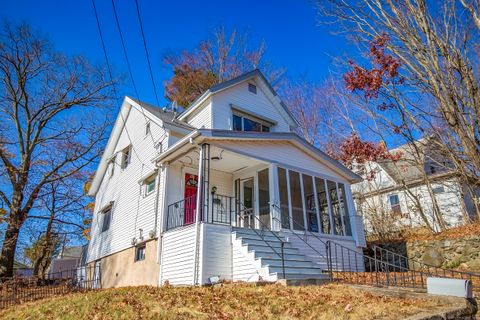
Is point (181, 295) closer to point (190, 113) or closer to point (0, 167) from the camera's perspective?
point (190, 113)

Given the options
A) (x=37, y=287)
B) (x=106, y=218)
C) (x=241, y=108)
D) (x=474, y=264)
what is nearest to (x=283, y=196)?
(x=241, y=108)

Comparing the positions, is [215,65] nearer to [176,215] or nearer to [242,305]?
[176,215]

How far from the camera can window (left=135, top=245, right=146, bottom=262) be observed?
11.8 meters

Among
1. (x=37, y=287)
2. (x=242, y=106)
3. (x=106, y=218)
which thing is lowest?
(x=37, y=287)

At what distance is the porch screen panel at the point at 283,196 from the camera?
11.3 m

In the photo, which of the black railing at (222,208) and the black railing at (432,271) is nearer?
the black railing at (432,271)

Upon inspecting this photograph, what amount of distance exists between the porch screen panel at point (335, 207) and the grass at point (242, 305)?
6309 mm

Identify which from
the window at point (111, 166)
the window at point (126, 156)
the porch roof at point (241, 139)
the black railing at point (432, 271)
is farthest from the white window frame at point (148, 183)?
the black railing at point (432, 271)

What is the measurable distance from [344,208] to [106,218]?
35.3 ft

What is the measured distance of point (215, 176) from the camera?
12.7m

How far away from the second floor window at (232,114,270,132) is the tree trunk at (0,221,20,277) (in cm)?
1239

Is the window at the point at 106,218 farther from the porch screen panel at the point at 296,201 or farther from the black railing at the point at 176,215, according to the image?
the porch screen panel at the point at 296,201

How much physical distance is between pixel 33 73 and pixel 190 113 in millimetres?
11093

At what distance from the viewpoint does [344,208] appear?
1338 centimetres
